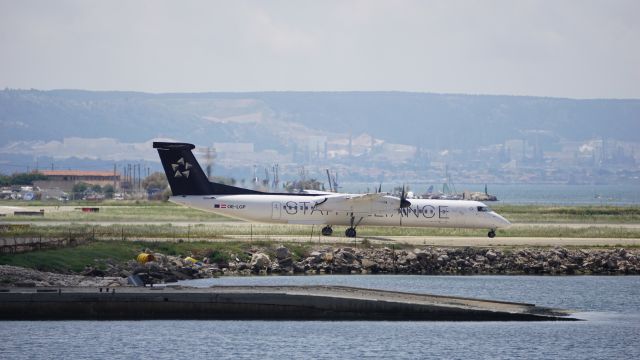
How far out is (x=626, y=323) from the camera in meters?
40.9

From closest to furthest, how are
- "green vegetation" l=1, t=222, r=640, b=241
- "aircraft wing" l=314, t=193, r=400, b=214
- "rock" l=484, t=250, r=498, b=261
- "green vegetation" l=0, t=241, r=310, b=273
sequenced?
"green vegetation" l=0, t=241, r=310, b=273
"rock" l=484, t=250, r=498, b=261
"green vegetation" l=1, t=222, r=640, b=241
"aircraft wing" l=314, t=193, r=400, b=214

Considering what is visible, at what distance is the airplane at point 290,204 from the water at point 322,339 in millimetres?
29001

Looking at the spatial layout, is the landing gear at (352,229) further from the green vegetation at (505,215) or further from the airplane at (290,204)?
the green vegetation at (505,215)

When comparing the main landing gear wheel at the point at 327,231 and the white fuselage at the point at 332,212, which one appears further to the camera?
the main landing gear wheel at the point at 327,231

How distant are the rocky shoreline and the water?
14499mm

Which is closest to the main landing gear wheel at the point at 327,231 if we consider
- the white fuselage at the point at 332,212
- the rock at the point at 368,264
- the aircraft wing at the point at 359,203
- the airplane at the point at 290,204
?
the airplane at the point at 290,204

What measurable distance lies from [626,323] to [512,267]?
1850cm

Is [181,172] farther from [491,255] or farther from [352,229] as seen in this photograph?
[491,255]

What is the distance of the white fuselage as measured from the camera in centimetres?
6925

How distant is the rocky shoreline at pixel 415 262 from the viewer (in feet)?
181

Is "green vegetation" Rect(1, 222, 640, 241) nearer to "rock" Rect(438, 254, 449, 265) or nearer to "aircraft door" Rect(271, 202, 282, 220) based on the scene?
"aircraft door" Rect(271, 202, 282, 220)

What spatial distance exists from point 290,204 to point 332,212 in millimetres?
2742

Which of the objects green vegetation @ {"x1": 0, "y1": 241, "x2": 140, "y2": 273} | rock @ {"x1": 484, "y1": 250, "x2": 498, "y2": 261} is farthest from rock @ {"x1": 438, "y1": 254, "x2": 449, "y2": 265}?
green vegetation @ {"x1": 0, "y1": 241, "x2": 140, "y2": 273}

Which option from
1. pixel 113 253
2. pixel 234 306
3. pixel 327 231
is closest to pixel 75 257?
pixel 113 253
